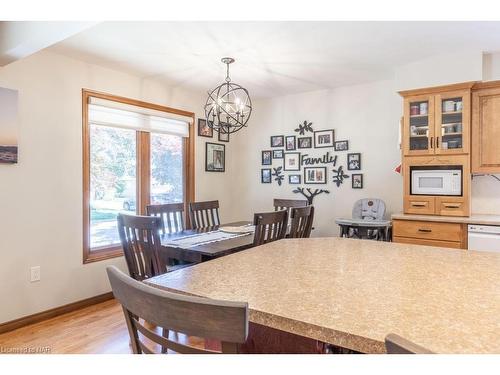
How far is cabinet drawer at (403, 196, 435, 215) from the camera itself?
11.2 ft

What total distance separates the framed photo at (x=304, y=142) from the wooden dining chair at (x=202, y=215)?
1.47 meters

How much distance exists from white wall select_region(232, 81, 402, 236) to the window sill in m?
1.99

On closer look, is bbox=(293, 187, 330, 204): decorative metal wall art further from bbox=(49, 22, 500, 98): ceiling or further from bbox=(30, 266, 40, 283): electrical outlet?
bbox=(30, 266, 40, 283): electrical outlet

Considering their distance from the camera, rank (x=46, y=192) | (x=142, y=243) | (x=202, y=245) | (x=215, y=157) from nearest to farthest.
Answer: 1. (x=142, y=243)
2. (x=202, y=245)
3. (x=46, y=192)
4. (x=215, y=157)

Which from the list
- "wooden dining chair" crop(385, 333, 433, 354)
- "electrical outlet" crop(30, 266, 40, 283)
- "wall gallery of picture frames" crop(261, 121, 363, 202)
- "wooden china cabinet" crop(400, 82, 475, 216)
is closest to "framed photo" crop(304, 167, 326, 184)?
"wall gallery of picture frames" crop(261, 121, 363, 202)

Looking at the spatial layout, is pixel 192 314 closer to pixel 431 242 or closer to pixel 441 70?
pixel 431 242

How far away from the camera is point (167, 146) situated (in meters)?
4.23

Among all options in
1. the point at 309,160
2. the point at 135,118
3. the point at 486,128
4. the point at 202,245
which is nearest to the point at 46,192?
the point at 135,118

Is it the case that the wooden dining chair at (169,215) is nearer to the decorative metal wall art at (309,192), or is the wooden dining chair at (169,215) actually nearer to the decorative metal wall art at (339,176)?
the decorative metal wall art at (309,192)

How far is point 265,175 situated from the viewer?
4965mm

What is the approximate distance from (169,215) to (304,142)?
7.00 feet

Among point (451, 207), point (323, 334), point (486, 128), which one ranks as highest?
point (486, 128)

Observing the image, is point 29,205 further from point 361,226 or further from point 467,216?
point 467,216

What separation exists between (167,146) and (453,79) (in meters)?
3.14
